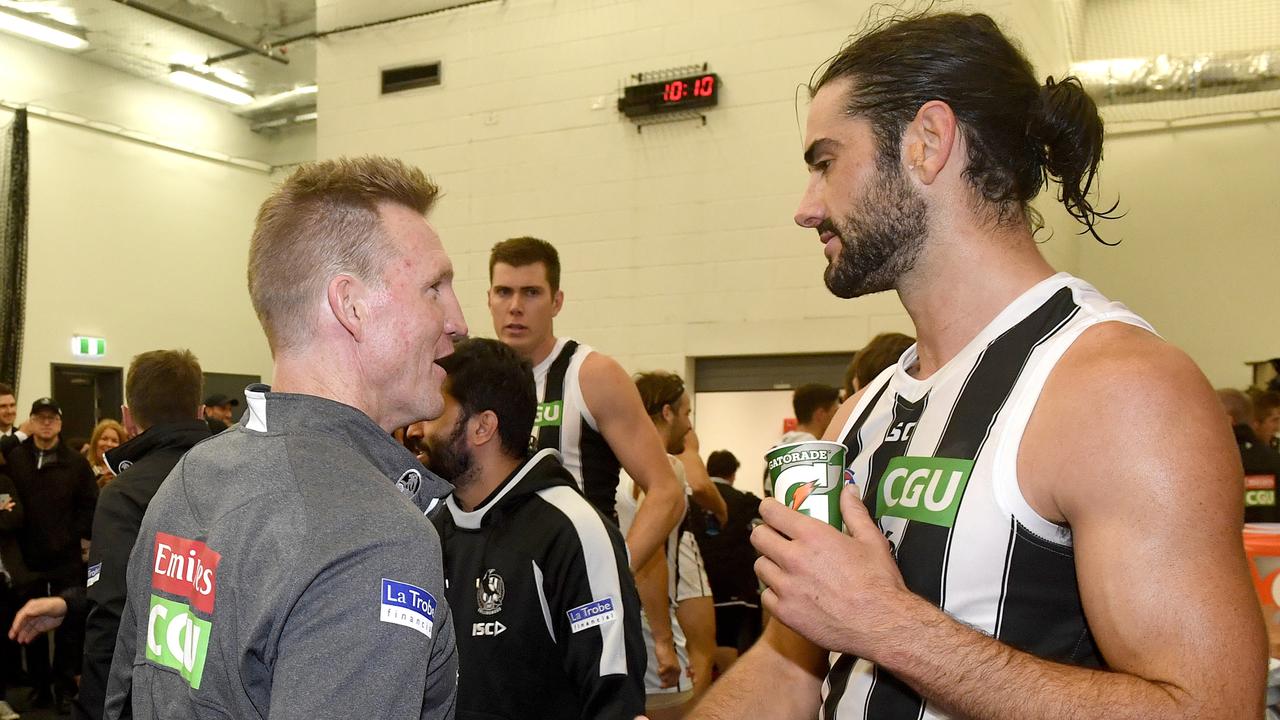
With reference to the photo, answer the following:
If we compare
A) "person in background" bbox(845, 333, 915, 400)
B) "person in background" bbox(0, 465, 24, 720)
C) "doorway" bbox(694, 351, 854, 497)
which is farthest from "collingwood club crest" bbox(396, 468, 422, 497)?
"doorway" bbox(694, 351, 854, 497)

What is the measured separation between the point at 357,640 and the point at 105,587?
2.25 meters

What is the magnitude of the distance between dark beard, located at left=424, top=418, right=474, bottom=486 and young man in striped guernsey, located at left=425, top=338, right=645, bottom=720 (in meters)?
0.12

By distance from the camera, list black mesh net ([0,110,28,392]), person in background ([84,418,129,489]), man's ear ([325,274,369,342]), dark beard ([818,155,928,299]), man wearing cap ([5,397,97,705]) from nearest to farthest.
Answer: man's ear ([325,274,369,342]), dark beard ([818,155,928,299]), man wearing cap ([5,397,97,705]), person in background ([84,418,129,489]), black mesh net ([0,110,28,392])

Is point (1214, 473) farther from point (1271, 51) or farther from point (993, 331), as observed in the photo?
point (1271, 51)

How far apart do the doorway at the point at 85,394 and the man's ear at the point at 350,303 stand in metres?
10.9

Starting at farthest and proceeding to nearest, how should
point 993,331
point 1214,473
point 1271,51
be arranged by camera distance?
point 1271,51
point 993,331
point 1214,473

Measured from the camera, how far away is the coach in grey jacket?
3.34 feet

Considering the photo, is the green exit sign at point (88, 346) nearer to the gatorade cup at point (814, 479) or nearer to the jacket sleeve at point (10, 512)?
the jacket sleeve at point (10, 512)

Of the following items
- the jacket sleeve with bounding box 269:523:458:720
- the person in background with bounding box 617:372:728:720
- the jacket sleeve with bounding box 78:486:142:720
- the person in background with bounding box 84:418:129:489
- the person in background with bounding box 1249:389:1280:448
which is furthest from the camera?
the person in background with bounding box 84:418:129:489

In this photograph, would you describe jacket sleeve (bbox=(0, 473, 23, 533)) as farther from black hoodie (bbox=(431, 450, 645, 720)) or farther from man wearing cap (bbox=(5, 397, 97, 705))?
black hoodie (bbox=(431, 450, 645, 720))

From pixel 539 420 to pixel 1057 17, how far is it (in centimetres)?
635

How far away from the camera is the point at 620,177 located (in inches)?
302

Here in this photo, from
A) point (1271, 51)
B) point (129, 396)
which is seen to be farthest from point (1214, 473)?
point (1271, 51)

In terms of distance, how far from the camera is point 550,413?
10.2 feet
